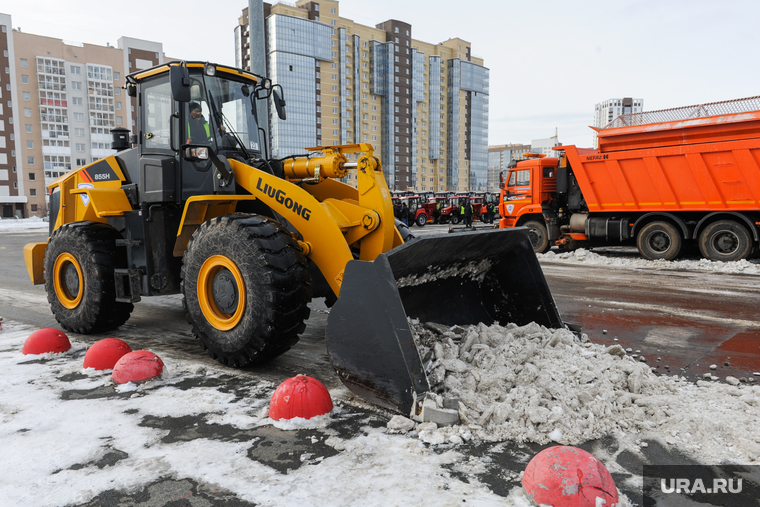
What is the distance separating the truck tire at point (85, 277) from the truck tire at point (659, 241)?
11.3 meters

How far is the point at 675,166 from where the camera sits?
38.3ft

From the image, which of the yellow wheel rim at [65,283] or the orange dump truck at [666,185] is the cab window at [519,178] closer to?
the orange dump truck at [666,185]

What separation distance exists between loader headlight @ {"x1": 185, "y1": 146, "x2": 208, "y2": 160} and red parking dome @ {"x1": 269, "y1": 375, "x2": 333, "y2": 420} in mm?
2574

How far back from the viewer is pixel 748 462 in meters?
2.68

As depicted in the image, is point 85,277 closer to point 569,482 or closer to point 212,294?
point 212,294

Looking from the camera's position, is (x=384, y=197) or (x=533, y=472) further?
(x=384, y=197)

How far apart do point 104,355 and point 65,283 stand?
193 centimetres

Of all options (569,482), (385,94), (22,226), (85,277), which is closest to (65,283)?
(85,277)

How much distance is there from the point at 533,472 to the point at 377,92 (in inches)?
3638

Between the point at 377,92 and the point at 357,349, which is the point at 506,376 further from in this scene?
the point at 377,92

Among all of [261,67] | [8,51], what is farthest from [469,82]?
[261,67]

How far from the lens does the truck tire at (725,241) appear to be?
36.4 ft

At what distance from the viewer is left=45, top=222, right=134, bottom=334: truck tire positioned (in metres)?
5.37

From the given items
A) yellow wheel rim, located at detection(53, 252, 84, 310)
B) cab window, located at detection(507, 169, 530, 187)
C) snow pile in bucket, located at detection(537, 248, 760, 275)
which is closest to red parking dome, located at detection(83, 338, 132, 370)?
yellow wheel rim, located at detection(53, 252, 84, 310)
